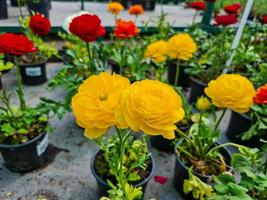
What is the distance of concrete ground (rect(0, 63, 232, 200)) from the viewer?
1.10 metres

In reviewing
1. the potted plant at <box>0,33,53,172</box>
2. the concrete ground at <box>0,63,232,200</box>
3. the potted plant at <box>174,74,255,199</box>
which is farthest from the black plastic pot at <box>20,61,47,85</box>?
the potted plant at <box>174,74,255,199</box>

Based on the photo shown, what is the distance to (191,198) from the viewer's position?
108 centimetres

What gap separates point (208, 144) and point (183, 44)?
45cm

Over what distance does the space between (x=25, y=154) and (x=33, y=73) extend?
31.5 inches

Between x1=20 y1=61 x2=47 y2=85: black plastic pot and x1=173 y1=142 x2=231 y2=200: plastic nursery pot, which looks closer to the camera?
x1=173 y1=142 x2=231 y2=200: plastic nursery pot

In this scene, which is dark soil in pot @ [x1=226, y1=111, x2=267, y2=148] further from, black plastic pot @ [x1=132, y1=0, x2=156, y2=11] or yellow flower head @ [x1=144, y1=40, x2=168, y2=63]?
black plastic pot @ [x1=132, y1=0, x2=156, y2=11]

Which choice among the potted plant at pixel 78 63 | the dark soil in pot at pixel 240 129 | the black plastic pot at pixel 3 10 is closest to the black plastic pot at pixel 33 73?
the potted plant at pixel 78 63

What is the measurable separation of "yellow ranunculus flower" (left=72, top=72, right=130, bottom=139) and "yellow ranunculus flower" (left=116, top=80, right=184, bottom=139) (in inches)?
1.0

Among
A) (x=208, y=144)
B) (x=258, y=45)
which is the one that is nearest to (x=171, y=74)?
(x=258, y=45)

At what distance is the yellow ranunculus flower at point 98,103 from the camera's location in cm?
51

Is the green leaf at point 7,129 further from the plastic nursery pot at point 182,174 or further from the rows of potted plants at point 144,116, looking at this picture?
the plastic nursery pot at point 182,174

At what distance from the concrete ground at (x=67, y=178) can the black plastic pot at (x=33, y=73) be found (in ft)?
1.80

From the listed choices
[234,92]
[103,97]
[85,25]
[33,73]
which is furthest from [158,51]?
[33,73]

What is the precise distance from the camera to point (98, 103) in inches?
20.6
